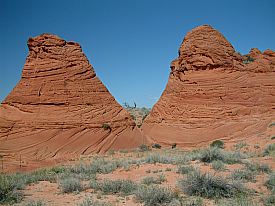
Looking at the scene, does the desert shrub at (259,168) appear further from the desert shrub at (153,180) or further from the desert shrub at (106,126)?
the desert shrub at (106,126)

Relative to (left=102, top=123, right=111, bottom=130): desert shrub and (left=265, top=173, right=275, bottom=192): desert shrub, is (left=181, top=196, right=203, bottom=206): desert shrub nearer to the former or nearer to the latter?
(left=265, top=173, right=275, bottom=192): desert shrub

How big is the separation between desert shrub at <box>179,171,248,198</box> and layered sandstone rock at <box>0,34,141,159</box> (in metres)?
11.2

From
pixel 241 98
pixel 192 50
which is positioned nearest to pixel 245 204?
pixel 241 98

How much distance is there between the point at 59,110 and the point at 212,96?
1212 centimetres

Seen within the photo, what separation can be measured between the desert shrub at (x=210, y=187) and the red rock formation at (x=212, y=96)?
13.8 meters

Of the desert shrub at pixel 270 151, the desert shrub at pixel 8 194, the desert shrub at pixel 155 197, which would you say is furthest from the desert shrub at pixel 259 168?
the desert shrub at pixel 8 194

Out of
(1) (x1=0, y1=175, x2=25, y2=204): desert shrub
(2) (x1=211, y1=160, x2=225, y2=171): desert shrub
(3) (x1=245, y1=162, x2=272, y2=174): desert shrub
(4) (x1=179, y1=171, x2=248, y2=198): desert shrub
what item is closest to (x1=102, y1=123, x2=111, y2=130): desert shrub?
(2) (x1=211, y1=160, x2=225, y2=171): desert shrub

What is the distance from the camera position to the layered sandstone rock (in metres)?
16.7

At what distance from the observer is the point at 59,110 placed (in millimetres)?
18266

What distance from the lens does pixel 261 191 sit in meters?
7.07

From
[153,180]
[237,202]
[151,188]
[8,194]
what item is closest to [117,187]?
[151,188]

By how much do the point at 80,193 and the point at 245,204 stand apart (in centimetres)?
409

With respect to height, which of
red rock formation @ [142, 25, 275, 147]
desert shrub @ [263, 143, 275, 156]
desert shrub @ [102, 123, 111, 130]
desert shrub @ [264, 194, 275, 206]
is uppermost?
red rock formation @ [142, 25, 275, 147]

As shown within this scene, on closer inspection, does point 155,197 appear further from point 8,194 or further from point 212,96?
point 212,96
